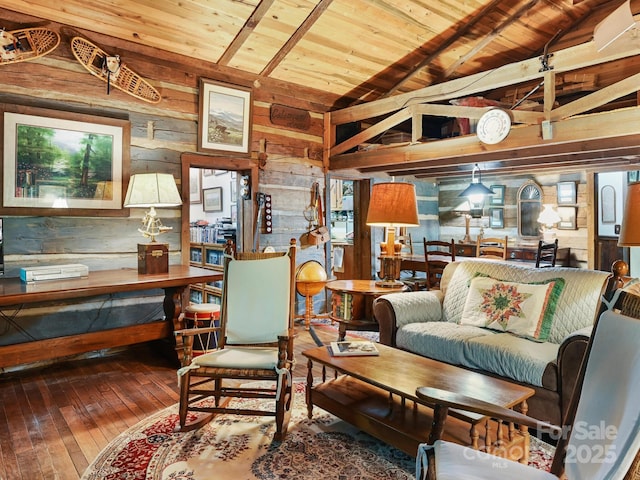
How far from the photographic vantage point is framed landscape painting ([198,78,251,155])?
4.54 meters

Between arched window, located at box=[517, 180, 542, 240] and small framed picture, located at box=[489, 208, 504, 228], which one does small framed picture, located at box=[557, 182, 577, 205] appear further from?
small framed picture, located at box=[489, 208, 504, 228]

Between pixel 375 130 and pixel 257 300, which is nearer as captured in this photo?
pixel 257 300

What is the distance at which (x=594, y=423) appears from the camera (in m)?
1.30

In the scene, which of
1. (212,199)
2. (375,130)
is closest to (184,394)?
(375,130)

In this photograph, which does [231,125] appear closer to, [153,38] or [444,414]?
[153,38]

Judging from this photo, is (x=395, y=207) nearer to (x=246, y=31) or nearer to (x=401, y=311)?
(x=401, y=311)

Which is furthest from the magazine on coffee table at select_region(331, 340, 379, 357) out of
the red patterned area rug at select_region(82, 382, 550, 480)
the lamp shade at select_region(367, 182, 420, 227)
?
the lamp shade at select_region(367, 182, 420, 227)

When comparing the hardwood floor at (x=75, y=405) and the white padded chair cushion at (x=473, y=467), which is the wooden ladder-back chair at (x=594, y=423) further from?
the hardwood floor at (x=75, y=405)

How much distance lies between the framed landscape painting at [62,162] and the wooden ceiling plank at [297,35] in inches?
63.7

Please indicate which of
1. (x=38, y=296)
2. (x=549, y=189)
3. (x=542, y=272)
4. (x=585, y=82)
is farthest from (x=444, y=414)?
(x=549, y=189)

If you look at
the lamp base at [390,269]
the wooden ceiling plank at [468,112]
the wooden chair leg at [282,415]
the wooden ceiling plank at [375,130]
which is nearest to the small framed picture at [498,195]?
the wooden ceiling plank at [375,130]

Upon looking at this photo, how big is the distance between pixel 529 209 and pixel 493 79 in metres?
3.58

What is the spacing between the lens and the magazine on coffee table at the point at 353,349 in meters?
2.58

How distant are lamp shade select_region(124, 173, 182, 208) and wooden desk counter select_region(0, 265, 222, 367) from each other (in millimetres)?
593
